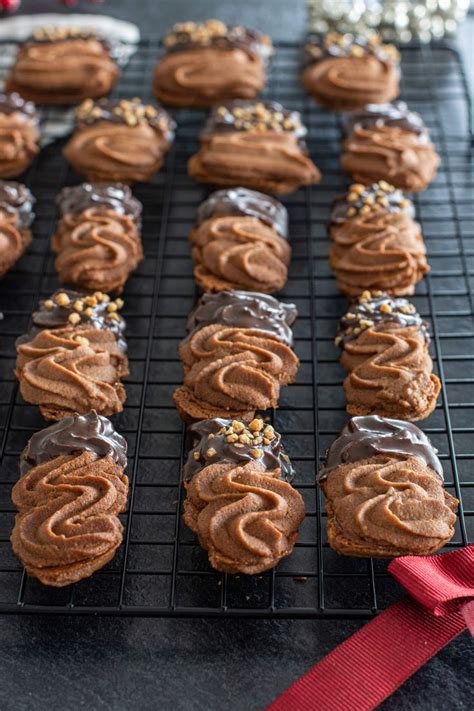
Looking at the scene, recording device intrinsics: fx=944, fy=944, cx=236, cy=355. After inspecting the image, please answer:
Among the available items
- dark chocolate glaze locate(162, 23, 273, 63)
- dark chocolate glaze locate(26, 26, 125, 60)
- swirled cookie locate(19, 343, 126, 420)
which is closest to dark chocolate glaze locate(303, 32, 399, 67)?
dark chocolate glaze locate(162, 23, 273, 63)

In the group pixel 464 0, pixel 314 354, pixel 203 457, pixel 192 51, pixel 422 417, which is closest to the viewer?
pixel 203 457

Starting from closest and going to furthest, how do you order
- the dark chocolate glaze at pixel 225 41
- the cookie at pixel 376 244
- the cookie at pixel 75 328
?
1. the cookie at pixel 75 328
2. the cookie at pixel 376 244
3. the dark chocolate glaze at pixel 225 41

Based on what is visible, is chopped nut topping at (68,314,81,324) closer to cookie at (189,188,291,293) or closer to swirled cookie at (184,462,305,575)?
cookie at (189,188,291,293)

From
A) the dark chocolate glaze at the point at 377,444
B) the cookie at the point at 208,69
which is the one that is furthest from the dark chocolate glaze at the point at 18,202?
the dark chocolate glaze at the point at 377,444

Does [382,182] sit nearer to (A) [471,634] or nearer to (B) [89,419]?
(B) [89,419]

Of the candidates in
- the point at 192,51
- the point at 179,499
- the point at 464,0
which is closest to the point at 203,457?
the point at 179,499

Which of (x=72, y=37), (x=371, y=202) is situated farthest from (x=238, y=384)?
(x=72, y=37)

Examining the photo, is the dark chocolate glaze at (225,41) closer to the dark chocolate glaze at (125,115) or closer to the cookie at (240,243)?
the dark chocolate glaze at (125,115)

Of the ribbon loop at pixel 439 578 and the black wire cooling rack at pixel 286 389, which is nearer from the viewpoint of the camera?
the ribbon loop at pixel 439 578
